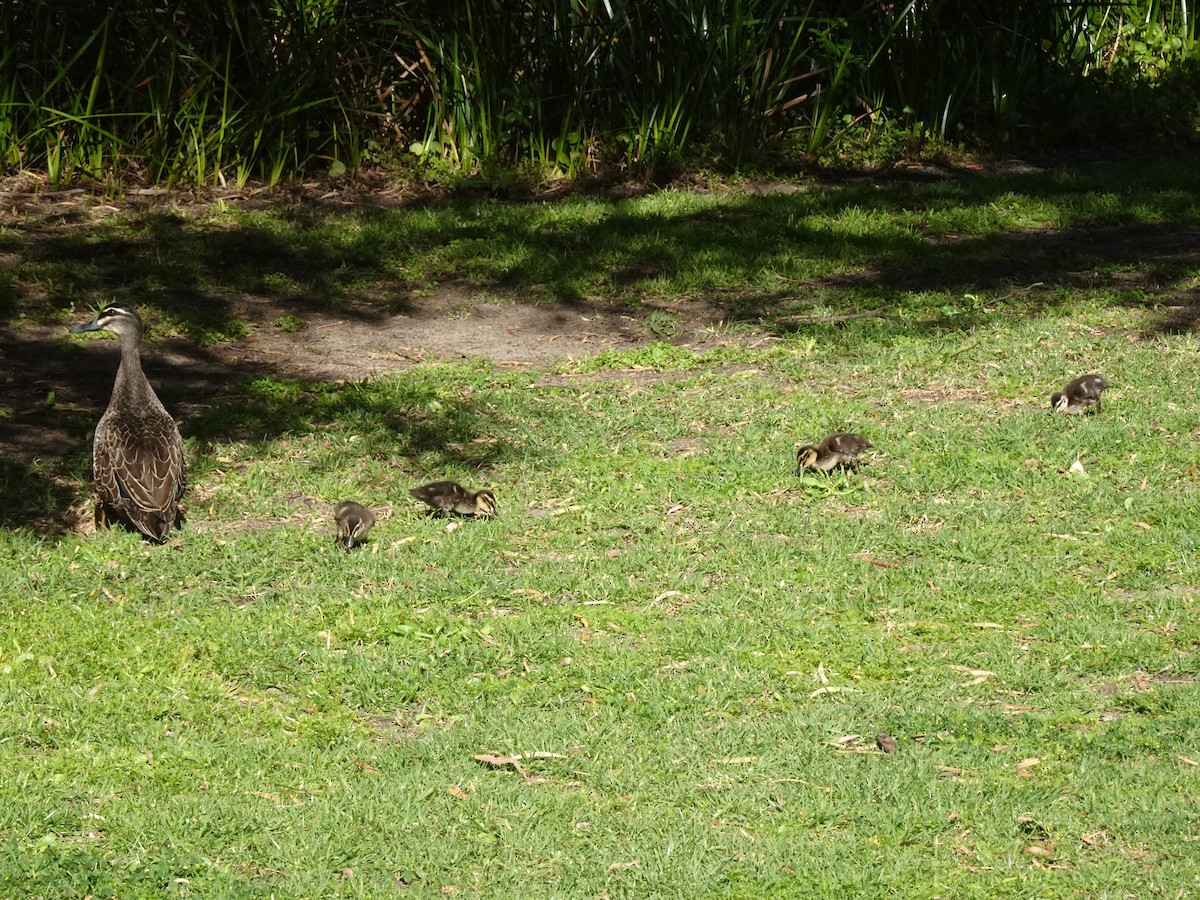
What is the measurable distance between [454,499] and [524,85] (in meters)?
8.55

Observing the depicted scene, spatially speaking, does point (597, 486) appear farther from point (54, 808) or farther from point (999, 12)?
point (999, 12)

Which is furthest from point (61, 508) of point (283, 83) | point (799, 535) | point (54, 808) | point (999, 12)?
point (999, 12)

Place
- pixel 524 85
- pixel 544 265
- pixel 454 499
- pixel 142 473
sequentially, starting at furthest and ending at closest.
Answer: pixel 524 85 → pixel 544 265 → pixel 454 499 → pixel 142 473

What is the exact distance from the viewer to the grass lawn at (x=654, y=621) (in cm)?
525

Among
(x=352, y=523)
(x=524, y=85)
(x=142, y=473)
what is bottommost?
(x=352, y=523)

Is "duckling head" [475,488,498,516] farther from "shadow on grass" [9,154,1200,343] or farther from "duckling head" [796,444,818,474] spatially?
"shadow on grass" [9,154,1200,343]

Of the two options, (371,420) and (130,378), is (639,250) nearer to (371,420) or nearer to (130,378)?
(371,420)

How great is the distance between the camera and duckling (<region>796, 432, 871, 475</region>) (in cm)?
865

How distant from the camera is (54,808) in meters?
5.45

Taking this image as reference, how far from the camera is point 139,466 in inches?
313

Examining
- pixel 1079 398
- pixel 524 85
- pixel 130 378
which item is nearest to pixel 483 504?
pixel 130 378

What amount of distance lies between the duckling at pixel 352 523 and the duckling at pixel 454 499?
1.18ft

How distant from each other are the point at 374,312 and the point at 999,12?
902cm

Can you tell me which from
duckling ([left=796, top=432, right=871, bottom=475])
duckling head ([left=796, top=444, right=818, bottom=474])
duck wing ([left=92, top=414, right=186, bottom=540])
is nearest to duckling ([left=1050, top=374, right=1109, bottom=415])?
duckling ([left=796, top=432, right=871, bottom=475])
